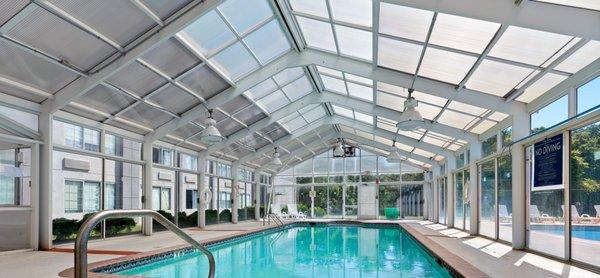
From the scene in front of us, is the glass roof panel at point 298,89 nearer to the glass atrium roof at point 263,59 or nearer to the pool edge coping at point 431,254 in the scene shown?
the glass atrium roof at point 263,59

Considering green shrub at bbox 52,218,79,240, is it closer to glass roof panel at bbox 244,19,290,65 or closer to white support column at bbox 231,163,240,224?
glass roof panel at bbox 244,19,290,65

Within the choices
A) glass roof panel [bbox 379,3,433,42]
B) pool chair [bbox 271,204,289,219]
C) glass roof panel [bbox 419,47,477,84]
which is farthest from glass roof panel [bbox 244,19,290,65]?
pool chair [bbox 271,204,289,219]

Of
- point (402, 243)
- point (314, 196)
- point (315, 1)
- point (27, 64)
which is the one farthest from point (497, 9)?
point (314, 196)

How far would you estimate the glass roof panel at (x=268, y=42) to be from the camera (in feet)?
27.1

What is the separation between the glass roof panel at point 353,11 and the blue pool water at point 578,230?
4190 mm

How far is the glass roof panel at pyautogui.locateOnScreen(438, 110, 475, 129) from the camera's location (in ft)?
32.8

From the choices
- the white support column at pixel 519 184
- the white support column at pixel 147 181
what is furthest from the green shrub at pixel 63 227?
the white support column at pixel 519 184

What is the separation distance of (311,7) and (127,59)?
10.6ft

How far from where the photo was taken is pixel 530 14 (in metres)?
4.69

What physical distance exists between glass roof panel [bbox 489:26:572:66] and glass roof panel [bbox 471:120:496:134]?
3.88 meters

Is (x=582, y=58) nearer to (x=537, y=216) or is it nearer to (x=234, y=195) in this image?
(x=537, y=216)

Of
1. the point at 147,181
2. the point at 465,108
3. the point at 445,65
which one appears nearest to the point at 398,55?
the point at 445,65

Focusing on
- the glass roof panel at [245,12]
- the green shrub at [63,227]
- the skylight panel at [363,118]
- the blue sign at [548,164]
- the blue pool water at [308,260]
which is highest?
the glass roof panel at [245,12]

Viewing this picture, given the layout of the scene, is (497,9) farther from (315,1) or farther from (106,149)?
(106,149)
